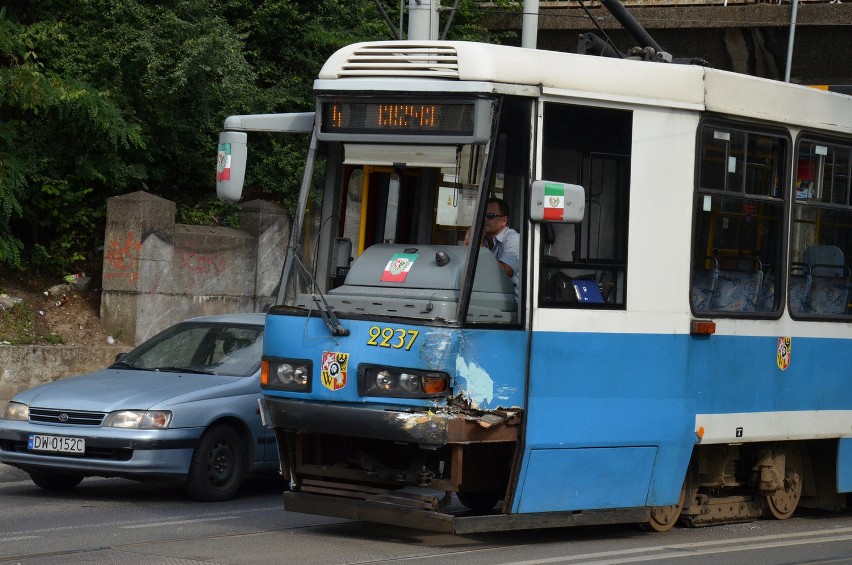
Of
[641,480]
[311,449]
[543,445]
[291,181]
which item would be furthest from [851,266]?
[291,181]

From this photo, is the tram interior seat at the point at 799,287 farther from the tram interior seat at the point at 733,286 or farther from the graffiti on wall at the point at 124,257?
the graffiti on wall at the point at 124,257

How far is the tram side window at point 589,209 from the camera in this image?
894 cm

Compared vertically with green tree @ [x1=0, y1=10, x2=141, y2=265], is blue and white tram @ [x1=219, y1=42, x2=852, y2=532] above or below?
below

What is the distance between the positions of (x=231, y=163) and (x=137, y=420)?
107 inches

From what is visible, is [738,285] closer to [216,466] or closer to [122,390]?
[216,466]

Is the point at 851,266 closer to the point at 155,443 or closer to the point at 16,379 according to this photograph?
the point at 155,443

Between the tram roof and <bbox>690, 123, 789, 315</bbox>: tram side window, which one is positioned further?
<bbox>690, 123, 789, 315</bbox>: tram side window

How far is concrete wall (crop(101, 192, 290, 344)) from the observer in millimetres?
18781

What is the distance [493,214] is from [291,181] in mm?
13303

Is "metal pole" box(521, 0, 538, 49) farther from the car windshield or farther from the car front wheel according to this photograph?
the car front wheel

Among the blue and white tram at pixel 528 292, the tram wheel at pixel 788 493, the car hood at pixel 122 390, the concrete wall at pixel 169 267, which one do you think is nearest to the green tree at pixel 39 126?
the concrete wall at pixel 169 267

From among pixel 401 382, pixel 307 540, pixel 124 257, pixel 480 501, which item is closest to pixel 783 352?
pixel 480 501

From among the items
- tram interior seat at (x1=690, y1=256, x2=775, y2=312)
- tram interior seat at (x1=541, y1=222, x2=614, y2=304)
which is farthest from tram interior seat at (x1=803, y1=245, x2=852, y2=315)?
tram interior seat at (x1=541, y1=222, x2=614, y2=304)

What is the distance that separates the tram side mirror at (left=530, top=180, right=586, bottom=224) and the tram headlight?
1.19 metres
